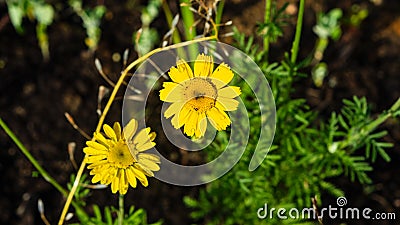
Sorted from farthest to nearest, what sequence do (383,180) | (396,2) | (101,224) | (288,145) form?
(396,2), (383,180), (288,145), (101,224)

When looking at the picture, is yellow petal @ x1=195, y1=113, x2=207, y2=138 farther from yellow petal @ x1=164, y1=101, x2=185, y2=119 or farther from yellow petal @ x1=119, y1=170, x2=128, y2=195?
yellow petal @ x1=119, y1=170, x2=128, y2=195

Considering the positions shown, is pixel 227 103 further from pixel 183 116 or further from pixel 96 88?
pixel 96 88

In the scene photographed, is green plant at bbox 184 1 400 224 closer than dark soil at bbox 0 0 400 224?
Yes

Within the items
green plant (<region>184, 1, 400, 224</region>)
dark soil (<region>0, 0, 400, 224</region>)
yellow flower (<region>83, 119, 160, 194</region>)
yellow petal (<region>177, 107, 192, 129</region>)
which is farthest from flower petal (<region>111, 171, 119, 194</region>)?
dark soil (<region>0, 0, 400, 224</region>)

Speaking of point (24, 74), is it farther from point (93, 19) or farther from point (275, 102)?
point (275, 102)

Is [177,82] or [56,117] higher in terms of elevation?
[56,117]

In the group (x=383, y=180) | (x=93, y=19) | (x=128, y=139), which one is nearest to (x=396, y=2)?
(x=383, y=180)
